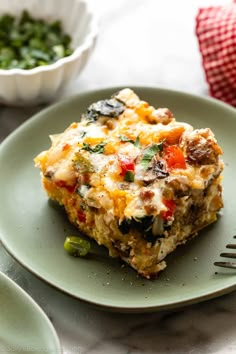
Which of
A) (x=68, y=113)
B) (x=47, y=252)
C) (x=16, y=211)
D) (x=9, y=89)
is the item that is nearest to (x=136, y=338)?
(x=47, y=252)

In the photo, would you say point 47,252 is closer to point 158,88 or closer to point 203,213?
point 203,213

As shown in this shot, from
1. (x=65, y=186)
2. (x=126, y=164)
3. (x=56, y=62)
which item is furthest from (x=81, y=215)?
(x=56, y=62)

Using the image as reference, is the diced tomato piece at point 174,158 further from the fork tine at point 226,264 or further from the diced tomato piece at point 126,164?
the fork tine at point 226,264

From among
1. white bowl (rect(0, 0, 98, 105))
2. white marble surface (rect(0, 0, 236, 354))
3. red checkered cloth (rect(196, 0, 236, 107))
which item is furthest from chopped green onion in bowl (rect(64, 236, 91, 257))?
red checkered cloth (rect(196, 0, 236, 107))

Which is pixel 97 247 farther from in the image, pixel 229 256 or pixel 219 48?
pixel 219 48

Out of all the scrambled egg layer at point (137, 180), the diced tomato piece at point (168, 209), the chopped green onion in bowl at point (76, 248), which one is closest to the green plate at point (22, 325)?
the chopped green onion in bowl at point (76, 248)

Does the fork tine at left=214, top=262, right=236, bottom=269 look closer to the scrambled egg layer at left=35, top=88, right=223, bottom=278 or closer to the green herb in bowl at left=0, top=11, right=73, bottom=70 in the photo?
the scrambled egg layer at left=35, top=88, right=223, bottom=278
